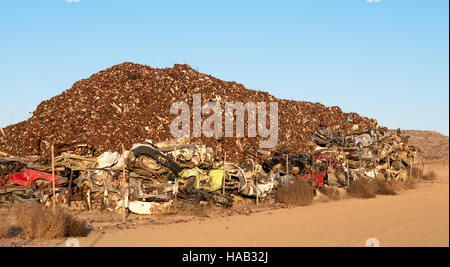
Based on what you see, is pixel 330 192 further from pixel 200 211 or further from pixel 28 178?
pixel 28 178

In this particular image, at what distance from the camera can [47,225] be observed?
9.75 meters

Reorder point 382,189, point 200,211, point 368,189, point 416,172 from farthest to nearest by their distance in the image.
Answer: point 416,172 → point 382,189 → point 368,189 → point 200,211

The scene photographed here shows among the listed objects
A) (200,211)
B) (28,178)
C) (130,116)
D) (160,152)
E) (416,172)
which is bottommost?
(200,211)

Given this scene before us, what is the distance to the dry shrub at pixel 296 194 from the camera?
1616 centimetres

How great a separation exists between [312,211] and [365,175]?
25.0 feet

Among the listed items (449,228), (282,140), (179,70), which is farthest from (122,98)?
(449,228)

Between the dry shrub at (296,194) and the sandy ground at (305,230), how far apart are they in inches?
81.7

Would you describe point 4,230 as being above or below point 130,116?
below

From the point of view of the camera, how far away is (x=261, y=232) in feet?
35.2

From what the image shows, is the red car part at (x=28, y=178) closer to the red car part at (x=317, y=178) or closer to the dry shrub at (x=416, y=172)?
the red car part at (x=317, y=178)

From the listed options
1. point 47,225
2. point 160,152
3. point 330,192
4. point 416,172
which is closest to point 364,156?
point 330,192

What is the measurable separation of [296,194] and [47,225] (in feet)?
29.9

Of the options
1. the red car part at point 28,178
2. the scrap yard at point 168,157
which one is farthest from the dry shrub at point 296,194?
the red car part at point 28,178
